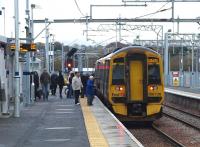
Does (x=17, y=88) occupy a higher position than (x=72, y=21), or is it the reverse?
(x=72, y=21)

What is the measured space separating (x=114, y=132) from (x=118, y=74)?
24.1ft

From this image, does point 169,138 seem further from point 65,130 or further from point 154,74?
point 65,130

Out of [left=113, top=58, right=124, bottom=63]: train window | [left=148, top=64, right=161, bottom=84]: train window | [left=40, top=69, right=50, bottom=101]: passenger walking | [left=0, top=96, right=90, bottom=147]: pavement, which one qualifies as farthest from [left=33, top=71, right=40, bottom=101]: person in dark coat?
[left=148, top=64, right=161, bottom=84]: train window

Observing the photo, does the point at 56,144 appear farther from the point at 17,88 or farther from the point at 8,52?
the point at 8,52

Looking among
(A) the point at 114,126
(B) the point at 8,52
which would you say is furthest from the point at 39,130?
(B) the point at 8,52

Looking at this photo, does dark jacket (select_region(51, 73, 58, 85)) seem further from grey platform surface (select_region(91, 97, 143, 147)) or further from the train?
grey platform surface (select_region(91, 97, 143, 147))

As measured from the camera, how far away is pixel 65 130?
55.6 ft

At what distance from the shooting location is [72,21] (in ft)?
147

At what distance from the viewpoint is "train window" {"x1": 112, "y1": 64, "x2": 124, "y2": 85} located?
76.5 ft

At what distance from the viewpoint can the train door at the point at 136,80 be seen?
23.1 m

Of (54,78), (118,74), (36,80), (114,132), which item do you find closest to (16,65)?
(118,74)

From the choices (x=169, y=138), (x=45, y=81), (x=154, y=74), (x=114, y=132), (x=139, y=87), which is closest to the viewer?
(x=114, y=132)

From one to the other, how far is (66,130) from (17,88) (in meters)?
4.86

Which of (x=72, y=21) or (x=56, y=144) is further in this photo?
(x=72, y=21)
